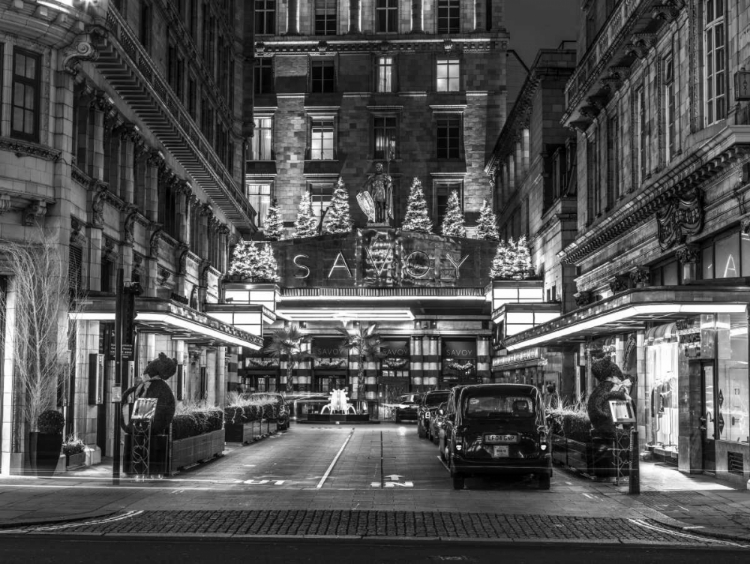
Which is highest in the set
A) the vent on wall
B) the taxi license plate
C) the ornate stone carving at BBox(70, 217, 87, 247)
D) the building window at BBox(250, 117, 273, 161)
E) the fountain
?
the building window at BBox(250, 117, 273, 161)

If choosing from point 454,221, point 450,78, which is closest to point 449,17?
point 450,78

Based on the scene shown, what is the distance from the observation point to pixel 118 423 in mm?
24422

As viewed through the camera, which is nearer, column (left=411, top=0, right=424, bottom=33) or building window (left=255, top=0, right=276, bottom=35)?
column (left=411, top=0, right=424, bottom=33)

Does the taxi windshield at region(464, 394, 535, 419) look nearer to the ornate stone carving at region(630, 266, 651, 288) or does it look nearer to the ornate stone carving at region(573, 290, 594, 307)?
the ornate stone carving at region(630, 266, 651, 288)

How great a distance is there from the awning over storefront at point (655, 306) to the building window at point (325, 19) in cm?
6156

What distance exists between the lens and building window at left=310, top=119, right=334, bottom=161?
8744 cm

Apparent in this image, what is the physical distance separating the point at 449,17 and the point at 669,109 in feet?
196

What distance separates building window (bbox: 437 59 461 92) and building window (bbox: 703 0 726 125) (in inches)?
2440

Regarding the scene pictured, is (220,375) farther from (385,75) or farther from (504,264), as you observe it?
(385,75)

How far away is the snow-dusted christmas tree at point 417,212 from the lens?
262 feet

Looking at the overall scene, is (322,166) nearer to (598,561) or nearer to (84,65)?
(84,65)

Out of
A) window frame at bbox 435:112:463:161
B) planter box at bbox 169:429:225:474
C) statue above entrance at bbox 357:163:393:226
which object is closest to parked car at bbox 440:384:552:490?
planter box at bbox 169:429:225:474

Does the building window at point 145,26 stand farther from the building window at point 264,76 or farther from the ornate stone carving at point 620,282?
the building window at point 264,76

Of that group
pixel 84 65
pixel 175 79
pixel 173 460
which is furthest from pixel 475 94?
pixel 173 460
